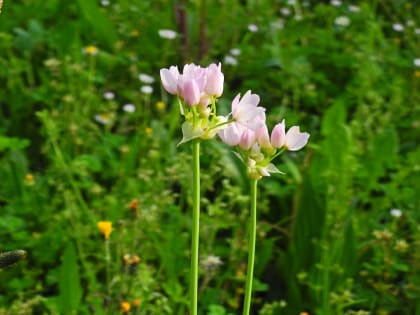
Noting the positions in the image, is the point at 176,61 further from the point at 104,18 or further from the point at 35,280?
the point at 35,280

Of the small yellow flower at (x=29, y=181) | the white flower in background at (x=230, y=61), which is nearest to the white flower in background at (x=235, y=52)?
the white flower in background at (x=230, y=61)

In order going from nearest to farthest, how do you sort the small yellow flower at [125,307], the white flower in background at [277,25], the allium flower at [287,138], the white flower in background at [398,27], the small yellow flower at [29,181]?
the allium flower at [287,138]
the small yellow flower at [125,307]
the small yellow flower at [29,181]
the white flower in background at [277,25]
the white flower in background at [398,27]

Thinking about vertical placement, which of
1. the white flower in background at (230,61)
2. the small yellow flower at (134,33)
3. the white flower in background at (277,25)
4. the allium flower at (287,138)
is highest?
the white flower in background at (277,25)

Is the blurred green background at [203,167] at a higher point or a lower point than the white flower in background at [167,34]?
lower

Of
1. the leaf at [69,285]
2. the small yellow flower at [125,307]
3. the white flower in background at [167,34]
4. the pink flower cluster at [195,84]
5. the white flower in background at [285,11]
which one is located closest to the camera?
the pink flower cluster at [195,84]

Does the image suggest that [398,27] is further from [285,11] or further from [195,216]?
[195,216]

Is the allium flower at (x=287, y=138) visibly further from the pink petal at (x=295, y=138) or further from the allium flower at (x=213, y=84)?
the allium flower at (x=213, y=84)

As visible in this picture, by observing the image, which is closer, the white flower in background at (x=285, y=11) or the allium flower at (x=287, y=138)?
the allium flower at (x=287, y=138)

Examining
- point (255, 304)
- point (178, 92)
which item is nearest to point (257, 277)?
point (255, 304)
